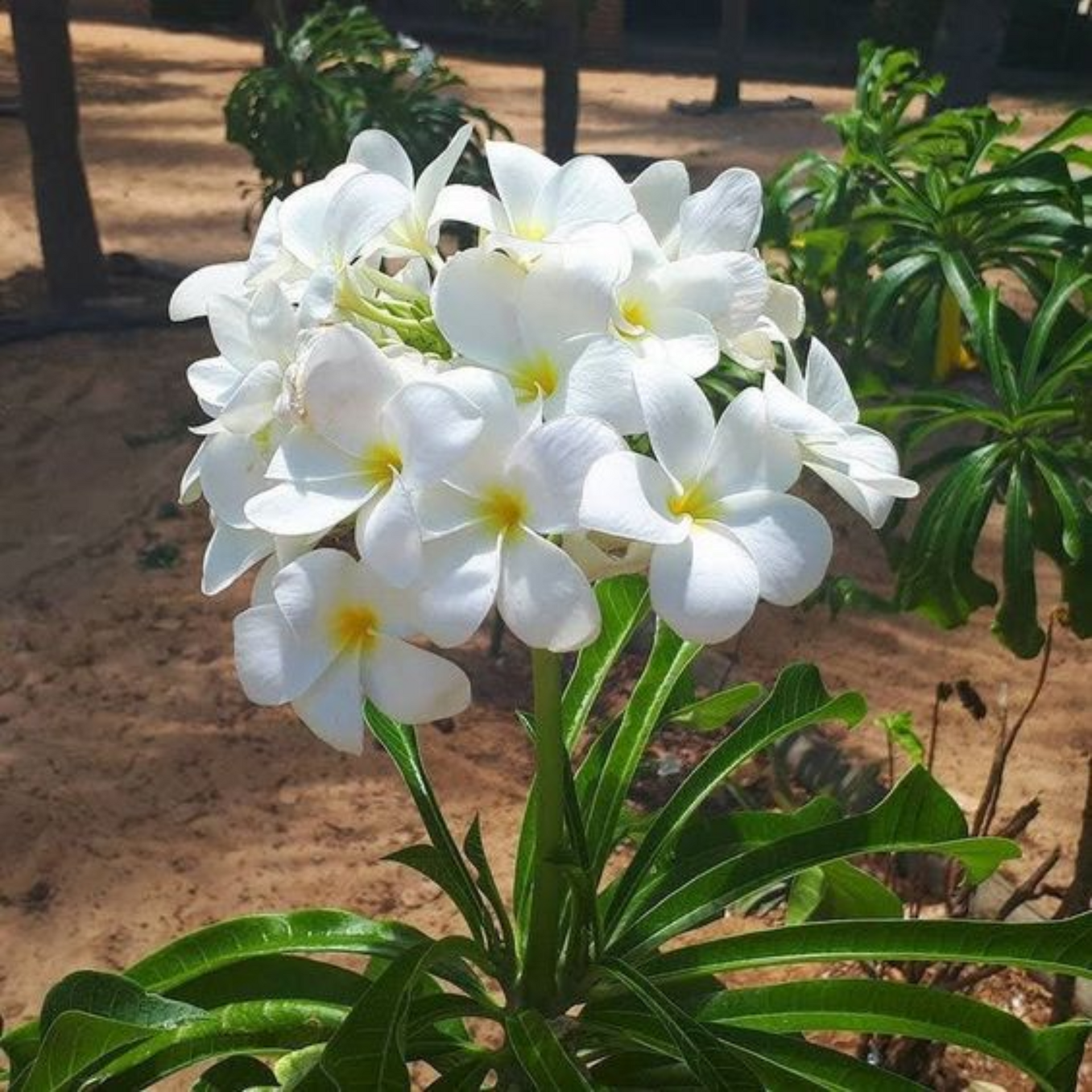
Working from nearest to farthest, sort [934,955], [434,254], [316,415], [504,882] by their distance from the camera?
1. [316,415]
2. [434,254]
3. [934,955]
4. [504,882]

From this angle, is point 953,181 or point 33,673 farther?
point 33,673

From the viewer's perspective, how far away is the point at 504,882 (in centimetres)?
316

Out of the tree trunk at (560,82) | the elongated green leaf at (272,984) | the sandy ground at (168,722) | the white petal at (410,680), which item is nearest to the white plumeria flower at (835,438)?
the white petal at (410,680)

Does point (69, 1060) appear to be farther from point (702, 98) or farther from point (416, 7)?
point (416, 7)

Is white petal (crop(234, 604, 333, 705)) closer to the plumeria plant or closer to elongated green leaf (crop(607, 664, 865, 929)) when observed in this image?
the plumeria plant

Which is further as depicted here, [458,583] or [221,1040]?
[221,1040]

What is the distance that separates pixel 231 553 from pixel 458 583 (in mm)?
263

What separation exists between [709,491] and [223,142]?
10.5 metres

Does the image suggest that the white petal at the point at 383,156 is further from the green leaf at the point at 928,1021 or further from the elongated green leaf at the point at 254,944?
the green leaf at the point at 928,1021

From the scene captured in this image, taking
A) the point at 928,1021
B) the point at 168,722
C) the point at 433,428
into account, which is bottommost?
the point at 168,722

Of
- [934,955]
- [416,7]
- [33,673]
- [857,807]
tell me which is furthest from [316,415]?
[416,7]

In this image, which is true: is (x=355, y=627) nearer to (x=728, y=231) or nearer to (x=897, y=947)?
(x=728, y=231)

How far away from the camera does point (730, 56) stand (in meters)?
13.1

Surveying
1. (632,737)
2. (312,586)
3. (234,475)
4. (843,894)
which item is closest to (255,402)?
(234,475)
